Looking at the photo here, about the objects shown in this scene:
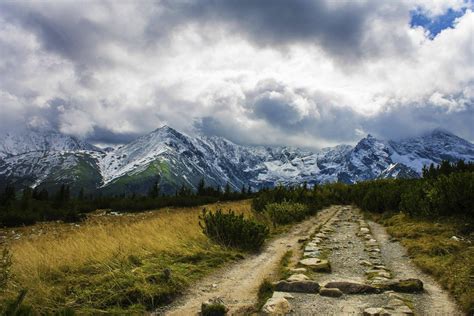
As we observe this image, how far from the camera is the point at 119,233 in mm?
14148

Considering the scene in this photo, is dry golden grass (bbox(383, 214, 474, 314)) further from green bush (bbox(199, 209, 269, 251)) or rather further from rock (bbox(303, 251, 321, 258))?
green bush (bbox(199, 209, 269, 251))

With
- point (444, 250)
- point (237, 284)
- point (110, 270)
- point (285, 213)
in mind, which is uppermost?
point (285, 213)

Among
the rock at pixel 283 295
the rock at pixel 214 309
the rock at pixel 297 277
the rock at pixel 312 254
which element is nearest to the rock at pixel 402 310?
the rock at pixel 283 295

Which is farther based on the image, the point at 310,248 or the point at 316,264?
the point at 310,248

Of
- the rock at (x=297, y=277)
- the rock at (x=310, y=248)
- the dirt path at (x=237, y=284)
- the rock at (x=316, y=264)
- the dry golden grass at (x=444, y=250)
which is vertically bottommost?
the dirt path at (x=237, y=284)

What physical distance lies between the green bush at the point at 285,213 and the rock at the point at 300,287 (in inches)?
479

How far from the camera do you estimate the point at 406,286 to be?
9305 mm

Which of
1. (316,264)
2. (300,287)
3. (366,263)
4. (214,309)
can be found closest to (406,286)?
(300,287)

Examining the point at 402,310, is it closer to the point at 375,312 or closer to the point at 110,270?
the point at 375,312

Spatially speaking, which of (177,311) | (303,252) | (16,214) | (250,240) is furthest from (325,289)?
(16,214)

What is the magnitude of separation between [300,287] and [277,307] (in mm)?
1646

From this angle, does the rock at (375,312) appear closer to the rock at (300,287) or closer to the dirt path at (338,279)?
the dirt path at (338,279)

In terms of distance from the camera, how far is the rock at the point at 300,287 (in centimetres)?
935

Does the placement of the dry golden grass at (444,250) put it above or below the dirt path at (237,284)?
above
